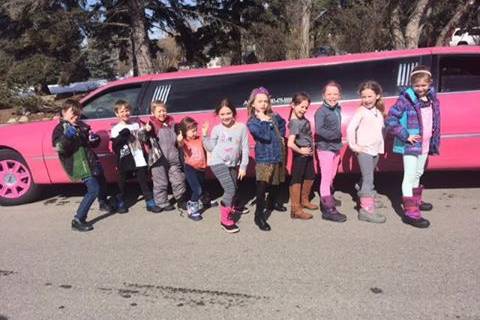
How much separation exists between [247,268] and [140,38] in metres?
13.1

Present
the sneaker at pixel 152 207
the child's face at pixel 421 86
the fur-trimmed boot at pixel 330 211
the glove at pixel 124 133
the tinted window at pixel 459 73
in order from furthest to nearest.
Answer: the sneaker at pixel 152 207 → the glove at pixel 124 133 → the tinted window at pixel 459 73 → the fur-trimmed boot at pixel 330 211 → the child's face at pixel 421 86

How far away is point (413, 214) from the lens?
16.1 feet

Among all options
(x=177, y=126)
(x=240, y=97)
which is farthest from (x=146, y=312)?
(x=240, y=97)

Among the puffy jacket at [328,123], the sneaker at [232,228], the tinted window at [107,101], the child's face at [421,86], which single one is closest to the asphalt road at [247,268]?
the sneaker at [232,228]

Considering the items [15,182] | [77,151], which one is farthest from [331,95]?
[15,182]

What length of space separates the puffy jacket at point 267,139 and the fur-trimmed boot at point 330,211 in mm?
637

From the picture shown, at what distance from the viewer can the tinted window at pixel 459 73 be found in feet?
18.1

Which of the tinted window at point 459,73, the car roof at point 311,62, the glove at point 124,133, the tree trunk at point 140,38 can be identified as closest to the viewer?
the tinted window at point 459,73

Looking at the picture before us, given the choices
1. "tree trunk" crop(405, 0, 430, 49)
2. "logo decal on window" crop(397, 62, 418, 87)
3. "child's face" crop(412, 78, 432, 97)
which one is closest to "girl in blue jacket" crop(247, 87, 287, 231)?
"child's face" crop(412, 78, 432, 97)

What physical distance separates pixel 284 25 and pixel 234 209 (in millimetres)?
11953

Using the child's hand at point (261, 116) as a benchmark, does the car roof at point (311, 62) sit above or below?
above

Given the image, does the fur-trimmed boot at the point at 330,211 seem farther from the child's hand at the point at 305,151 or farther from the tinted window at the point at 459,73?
the tinted window at the point at 459,73

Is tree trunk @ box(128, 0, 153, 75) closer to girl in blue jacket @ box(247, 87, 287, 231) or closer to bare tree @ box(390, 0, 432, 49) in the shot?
bare tree @ box(390, 0, 432, 49)

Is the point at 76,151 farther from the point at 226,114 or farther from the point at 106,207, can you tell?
the point at 226,114
